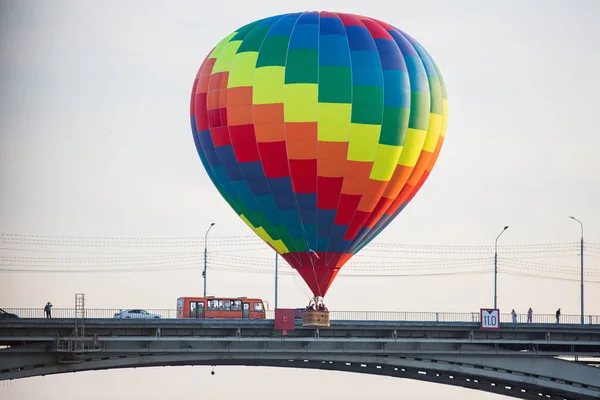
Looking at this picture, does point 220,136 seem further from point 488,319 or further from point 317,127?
point 488,319

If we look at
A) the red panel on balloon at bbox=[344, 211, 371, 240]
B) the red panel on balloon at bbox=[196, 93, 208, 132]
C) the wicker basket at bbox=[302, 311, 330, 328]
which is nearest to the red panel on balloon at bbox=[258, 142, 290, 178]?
the red panel on balloon at bbox=[196, 93, 208, 132]

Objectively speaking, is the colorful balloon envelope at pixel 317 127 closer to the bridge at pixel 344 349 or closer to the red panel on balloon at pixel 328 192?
the red panel on balloon at pixel 328 192

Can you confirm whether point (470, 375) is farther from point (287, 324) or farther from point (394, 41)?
point (394, 41)

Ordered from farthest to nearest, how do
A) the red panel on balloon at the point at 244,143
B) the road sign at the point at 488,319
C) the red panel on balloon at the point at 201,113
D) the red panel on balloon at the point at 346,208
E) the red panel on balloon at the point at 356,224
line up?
the road sign at the point at 488,319 → the red panel on balloon at the point at 201,113 → the red panel on balloon at the point at 356,224 → the red panel on balloon at the point at 346,208 → the red panel on balloon at the point at 244,143

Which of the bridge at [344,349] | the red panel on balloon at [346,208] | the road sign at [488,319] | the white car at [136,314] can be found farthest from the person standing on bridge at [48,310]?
the road sign at [488,319]

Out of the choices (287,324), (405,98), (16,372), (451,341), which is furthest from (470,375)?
(16,372)
